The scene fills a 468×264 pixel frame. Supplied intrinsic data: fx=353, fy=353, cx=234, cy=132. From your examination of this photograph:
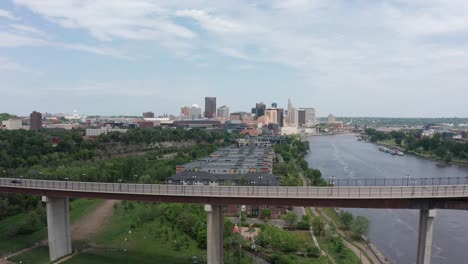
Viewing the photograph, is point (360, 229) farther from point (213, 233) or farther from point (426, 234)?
point (213, 233)

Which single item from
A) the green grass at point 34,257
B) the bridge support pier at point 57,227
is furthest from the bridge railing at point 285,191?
the green grass at point 34,257

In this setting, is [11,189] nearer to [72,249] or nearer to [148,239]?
[72,249]

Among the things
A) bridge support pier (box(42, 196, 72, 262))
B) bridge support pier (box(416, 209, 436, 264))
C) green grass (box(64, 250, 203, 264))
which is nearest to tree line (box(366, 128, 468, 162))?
bridge support pier (box(416, 209, 436, 264))

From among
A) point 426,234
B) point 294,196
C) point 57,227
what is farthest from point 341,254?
point 57,227

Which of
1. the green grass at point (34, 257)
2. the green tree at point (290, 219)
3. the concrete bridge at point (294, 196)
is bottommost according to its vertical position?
the green grass at point (34, 257)

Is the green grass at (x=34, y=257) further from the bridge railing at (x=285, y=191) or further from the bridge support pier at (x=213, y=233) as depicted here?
the bridge support pier at (x=213, y=233)

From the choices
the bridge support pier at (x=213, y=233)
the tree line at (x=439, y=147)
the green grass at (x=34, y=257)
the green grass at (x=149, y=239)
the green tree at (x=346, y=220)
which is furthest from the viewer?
the tree line at (x=439, y=147)

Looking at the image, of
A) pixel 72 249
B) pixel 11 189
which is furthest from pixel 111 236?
pixel 11 189

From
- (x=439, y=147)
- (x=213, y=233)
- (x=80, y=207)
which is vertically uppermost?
(x=213, y=233)
